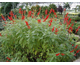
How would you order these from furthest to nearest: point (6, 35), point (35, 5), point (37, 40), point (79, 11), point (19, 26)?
point (79, 11) → point (35, 5) → point (6, 35) → point (19, 26) → point (37, 40)

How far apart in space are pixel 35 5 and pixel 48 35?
5433mm

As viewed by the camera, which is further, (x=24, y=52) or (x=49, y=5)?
(x=49, y=5)

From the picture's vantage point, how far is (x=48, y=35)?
210 cm

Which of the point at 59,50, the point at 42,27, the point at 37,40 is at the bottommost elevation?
the point at 59,50

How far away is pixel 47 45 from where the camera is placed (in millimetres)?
2207

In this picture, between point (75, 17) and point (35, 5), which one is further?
point (75, 17)

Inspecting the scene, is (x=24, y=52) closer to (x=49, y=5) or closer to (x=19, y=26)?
(x=19, y=26)

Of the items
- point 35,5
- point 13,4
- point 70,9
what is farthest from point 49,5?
point 13,4

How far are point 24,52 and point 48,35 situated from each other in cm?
101

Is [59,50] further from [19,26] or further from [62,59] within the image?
[19,26]

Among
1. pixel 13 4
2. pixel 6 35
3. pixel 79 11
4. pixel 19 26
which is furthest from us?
pixel 79 11

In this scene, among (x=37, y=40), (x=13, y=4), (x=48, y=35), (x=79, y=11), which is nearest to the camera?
(x=48, y=35)

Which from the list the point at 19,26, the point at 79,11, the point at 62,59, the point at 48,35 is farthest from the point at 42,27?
the point at 79,11

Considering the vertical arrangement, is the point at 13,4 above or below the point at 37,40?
above
